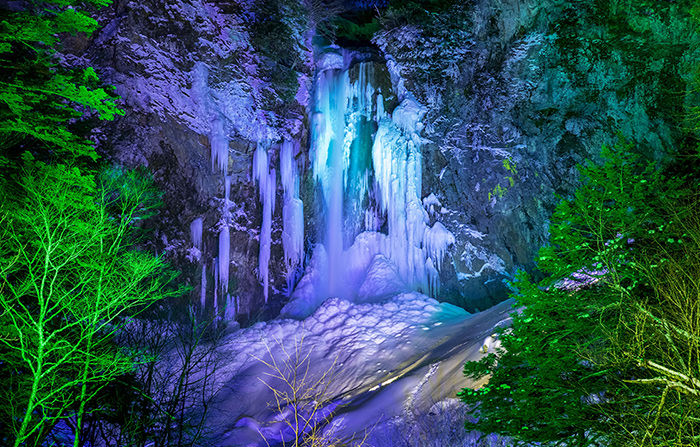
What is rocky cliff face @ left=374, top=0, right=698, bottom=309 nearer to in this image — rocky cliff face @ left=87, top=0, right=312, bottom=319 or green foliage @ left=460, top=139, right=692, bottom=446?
rocky cliff face @ left=87, top=0, right=312, bottom=319

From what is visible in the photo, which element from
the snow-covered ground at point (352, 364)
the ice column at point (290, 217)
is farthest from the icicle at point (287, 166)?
the snow-covered ground at point (352, 364)

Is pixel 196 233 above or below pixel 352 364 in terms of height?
above

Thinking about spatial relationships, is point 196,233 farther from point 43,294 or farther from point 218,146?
point 43,294

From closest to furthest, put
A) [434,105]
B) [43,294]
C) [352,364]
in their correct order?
[43,294] < [352,364] < [434,105]

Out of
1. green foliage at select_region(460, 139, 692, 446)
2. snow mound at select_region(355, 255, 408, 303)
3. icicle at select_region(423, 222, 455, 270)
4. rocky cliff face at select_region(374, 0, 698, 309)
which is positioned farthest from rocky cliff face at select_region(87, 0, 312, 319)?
green foliage at select_region(460, 139, 692, 446)

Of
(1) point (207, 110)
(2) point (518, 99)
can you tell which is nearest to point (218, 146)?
(1) point (207, 110)

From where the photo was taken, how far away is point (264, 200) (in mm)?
20656

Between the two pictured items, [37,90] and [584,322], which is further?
[37,90]

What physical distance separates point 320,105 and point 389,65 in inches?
167

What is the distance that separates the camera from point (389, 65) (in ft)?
71.6

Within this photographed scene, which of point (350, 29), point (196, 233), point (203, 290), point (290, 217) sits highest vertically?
point (350, 29)

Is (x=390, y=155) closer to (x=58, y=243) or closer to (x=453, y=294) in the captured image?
(x=453, y=294)

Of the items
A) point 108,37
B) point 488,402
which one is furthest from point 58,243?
point 108,37

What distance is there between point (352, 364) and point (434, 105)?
44.1ft
